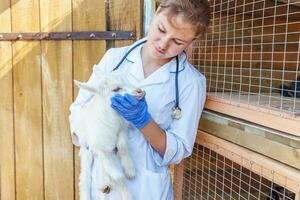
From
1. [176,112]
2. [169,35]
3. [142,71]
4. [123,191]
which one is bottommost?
[123,191]

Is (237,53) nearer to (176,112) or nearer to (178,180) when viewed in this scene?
(176,112)

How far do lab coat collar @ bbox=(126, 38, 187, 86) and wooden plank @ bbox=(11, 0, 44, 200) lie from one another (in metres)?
0.61

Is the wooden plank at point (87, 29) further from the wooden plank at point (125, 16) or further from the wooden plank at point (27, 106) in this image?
the wooden plank at point (27, 106)

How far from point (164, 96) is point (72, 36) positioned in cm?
67

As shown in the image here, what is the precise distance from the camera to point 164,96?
115 centimetres

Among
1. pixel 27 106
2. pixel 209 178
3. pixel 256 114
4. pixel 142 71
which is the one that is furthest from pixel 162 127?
pixel 27 106

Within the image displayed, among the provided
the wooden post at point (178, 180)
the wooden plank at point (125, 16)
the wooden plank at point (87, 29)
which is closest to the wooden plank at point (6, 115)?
the wooden plank at point (87, 29)

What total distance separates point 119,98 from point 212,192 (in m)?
0.70

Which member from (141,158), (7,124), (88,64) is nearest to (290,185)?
(141,158)

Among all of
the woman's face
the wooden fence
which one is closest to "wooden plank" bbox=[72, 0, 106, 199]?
the wooden fence

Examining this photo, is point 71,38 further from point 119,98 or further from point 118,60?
point 119,98

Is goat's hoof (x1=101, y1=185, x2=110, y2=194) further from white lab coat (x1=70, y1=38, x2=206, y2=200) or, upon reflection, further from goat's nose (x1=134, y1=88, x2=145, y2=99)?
goat's nose (x1=134, y1=88, x2=145, y2=99)

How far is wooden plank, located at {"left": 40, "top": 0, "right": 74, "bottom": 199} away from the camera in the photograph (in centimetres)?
164

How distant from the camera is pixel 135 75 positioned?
118cm
